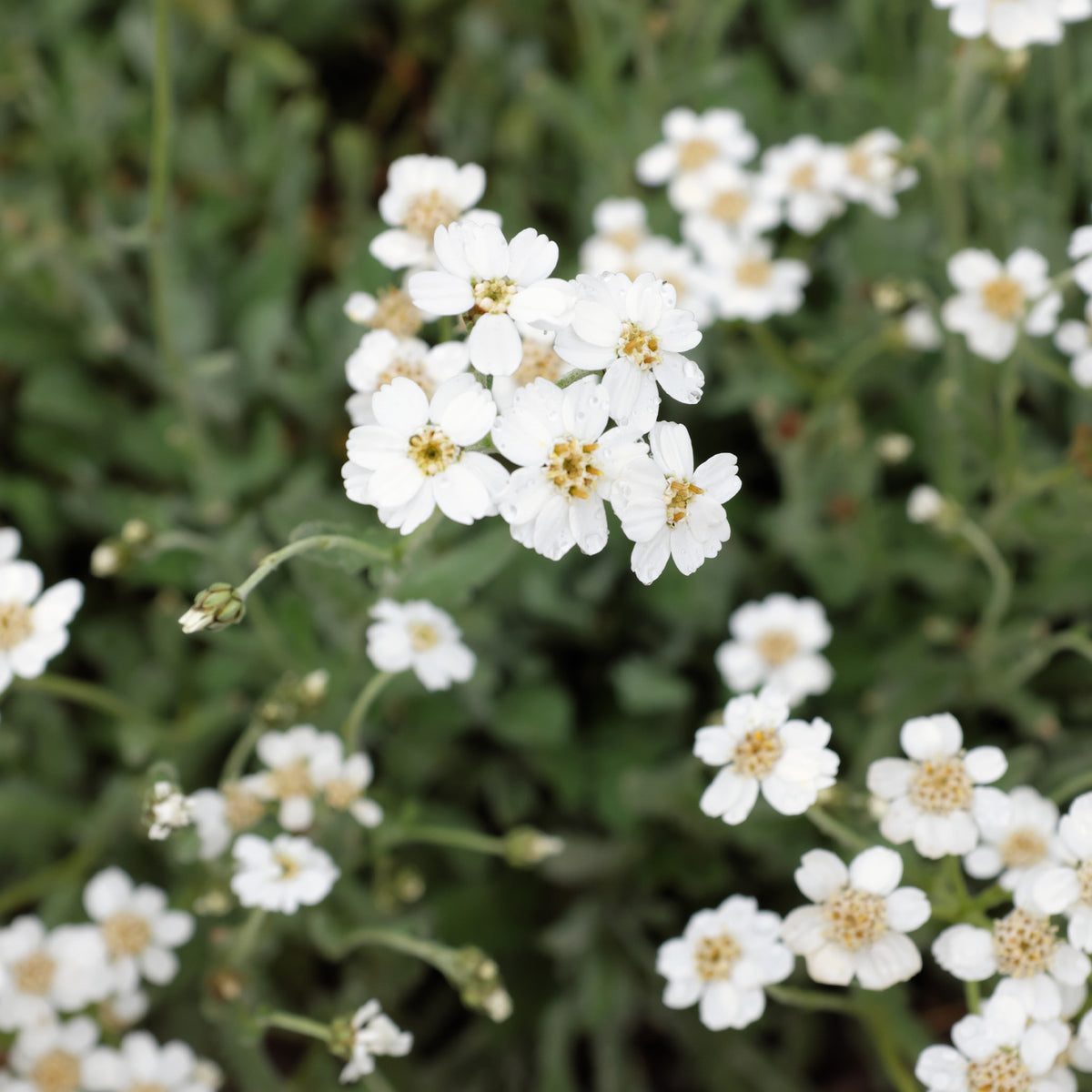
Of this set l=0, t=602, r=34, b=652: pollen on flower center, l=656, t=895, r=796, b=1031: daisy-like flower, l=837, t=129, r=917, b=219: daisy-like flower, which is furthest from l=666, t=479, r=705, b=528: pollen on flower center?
l=837, t=129, r=917, b=219: daisy-like flower

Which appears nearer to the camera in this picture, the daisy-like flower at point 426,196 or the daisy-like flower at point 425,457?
the daisy-like flower at point 425,457

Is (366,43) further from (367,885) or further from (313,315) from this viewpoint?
(367,885)

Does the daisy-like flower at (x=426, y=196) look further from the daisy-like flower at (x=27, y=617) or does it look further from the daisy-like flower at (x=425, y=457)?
the daisy-like flower at (x=27, y=617)

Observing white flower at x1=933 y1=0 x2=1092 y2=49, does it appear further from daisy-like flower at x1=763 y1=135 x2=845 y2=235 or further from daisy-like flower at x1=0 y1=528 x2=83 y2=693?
daisy-like flower at x1=0 y1=528 x2=83 y2=693

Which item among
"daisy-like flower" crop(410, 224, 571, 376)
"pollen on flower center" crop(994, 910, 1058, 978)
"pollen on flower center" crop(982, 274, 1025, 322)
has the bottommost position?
"pollen on flower center" crop(994, 910, 1058, 978)

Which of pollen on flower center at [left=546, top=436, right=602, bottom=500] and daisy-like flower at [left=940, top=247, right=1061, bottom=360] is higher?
pollen on flower center at [left=546, top=436, right=602, bottom=500]

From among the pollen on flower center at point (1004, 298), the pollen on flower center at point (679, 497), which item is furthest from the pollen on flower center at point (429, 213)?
the pollen on flower center at point (1004, 298)
